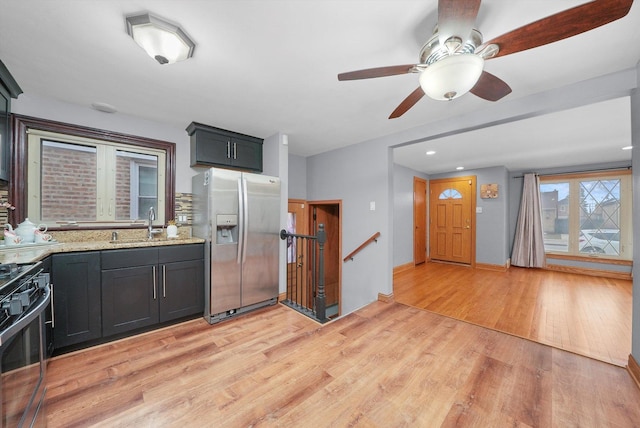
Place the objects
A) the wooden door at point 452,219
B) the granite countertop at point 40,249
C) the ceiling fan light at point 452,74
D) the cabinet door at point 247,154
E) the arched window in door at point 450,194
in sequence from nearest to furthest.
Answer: the ceiling fan light at point 452,74
the granite countertop at point 40,249
the cabinet door at point 247,154
the wooden door at point 452,219
the arched window in door at point 450,194

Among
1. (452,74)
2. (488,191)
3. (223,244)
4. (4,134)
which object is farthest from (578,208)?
(4,134)

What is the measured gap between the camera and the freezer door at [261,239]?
282cm

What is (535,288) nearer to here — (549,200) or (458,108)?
(549,200)

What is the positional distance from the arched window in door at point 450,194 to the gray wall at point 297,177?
3548 mm

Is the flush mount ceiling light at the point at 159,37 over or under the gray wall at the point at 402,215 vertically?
over

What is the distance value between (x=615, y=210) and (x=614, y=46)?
5.03 metres

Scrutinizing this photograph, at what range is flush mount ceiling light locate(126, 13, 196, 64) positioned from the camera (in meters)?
1.33

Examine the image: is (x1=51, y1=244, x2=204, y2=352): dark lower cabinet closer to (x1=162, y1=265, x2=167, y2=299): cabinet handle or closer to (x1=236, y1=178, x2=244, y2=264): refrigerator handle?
(x1=162, y1=265, x2=167, y2=299): cabinet handle

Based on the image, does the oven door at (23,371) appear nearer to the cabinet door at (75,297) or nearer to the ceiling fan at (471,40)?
the cabinet door at (75,297)

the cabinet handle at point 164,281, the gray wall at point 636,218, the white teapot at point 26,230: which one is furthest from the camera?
the cabinet handle at point 164,281

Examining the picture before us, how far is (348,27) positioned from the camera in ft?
4.65

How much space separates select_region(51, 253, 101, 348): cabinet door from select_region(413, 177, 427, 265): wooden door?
17.4ft

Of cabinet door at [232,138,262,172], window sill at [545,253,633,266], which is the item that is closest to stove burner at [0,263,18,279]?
cabinet door at [232,138,262,172]

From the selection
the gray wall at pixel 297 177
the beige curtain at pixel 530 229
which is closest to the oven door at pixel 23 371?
the gray wall at pixel 297 177
